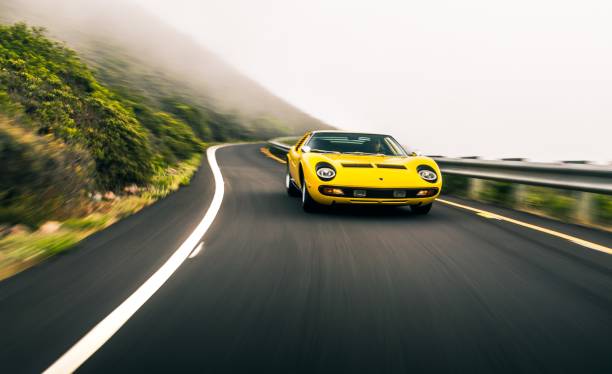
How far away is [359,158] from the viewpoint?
28.9ft

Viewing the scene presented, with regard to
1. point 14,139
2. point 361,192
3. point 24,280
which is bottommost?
point 24,280

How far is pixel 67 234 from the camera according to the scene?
251 inches

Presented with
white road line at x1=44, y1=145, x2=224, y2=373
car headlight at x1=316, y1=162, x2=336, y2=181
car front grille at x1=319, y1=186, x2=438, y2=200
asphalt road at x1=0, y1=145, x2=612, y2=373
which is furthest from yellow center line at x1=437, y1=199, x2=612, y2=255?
white road line at x1=44, y1=145, x2=224, y2=373

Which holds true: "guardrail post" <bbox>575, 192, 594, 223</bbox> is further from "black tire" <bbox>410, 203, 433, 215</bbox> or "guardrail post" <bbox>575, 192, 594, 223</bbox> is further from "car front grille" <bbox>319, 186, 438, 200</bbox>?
"car front grille" <bbox>319, 186, 438, 200</bbox>

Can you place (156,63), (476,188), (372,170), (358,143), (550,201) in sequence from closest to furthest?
(372,170)
(550,201)
(358,143)
(476,188)
(156,63)

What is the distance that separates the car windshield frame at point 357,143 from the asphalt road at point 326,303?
2740 mm

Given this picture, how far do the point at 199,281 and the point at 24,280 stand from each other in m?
1.38

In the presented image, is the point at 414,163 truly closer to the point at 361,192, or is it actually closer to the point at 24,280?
the point at 361,192

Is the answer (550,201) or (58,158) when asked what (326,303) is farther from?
(550,201)

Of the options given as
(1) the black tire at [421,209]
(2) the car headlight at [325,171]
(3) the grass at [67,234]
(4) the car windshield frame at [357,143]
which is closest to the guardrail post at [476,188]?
(4) the car windshield frame at [357,143]

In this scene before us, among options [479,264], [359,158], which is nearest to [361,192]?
[359,158]

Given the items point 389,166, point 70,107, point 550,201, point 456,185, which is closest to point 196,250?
point 389,166

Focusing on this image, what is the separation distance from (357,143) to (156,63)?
246ft

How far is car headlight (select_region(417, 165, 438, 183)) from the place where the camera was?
831 centimetres
